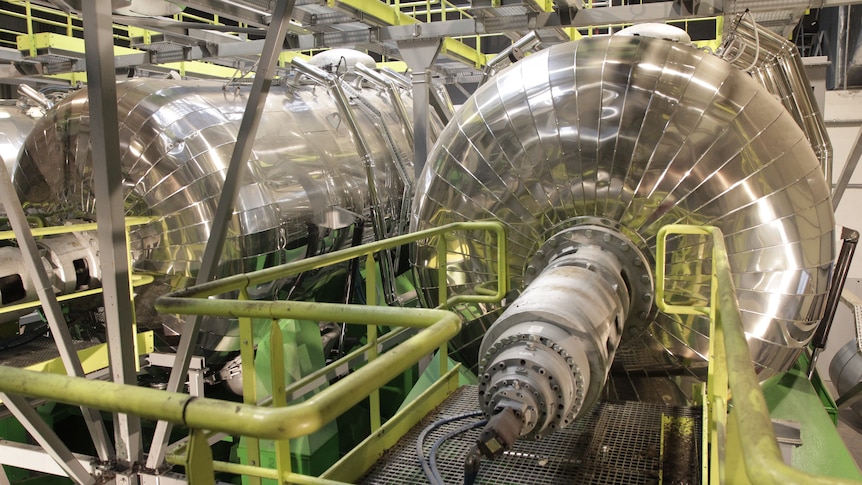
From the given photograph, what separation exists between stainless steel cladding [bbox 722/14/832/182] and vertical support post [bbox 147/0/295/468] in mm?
3520

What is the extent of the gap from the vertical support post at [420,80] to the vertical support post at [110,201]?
121 inches

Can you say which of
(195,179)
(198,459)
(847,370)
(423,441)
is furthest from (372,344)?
A: (847,370)

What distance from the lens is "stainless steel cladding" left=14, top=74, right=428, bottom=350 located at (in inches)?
180

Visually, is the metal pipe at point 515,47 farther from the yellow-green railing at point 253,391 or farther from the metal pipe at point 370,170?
the yellow-green railing at point 253,391

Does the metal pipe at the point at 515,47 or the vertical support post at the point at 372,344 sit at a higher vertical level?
the metal pipe at the point at 515,47

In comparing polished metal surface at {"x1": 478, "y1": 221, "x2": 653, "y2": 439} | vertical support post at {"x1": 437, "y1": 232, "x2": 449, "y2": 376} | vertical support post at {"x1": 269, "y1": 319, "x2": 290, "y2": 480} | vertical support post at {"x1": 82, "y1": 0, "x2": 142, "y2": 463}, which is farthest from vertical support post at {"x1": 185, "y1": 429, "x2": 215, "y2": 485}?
vertical support post at {"x1": 437, "y1": 232, "x2": 449, "y2": 376}

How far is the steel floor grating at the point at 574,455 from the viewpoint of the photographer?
2746 mm

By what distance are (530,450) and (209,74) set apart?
10.7m

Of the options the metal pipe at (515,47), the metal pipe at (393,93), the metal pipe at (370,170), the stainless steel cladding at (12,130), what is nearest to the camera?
the metal pipe at (515,47)

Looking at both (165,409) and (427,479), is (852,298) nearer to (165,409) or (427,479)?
(427,479)

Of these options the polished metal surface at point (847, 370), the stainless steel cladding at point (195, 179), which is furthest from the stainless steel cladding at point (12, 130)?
the polished metal surface at point (847, 370)

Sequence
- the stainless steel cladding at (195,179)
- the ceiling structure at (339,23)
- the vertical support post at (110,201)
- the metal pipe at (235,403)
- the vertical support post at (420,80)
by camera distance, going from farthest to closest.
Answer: the vertical support post at (420,80) → the ceiling structure at (339,23) → the stainless steel cladding at (195,179) → the vertical support post at (110,201) → the metal pipe at (235,403)

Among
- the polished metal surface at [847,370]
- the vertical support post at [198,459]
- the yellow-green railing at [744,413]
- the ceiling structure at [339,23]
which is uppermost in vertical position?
the ceiling structure at [339,23]

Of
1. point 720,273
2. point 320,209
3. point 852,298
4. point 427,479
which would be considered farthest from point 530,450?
point 852,298
